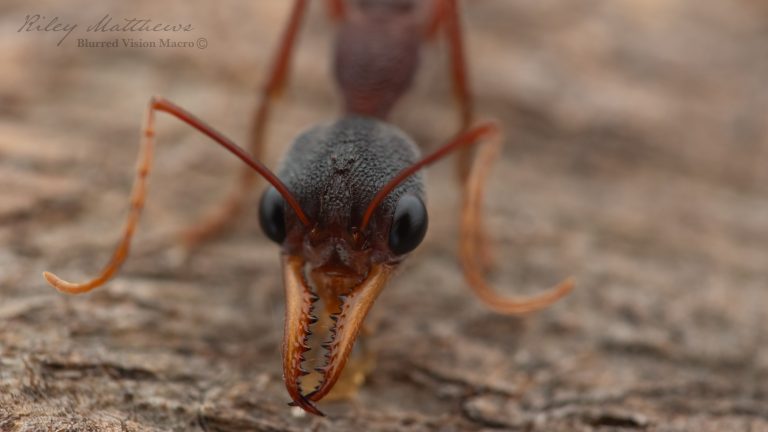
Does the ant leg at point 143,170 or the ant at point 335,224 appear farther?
the ant leg at point 143,170

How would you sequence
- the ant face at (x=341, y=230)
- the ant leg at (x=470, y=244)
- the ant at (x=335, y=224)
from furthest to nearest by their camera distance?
the ant leg at (x=470, y=244)
the ant face at (x=341, y=230)
the ant at (x=335, y=224)

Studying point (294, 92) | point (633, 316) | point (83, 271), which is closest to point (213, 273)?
point (83, 271)

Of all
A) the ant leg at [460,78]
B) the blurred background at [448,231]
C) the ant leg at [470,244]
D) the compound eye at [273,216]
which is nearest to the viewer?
the compound eye at [273,216]

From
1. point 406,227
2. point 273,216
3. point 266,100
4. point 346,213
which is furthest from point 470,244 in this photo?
point 266,100

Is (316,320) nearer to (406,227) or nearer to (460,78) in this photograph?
(406,227)

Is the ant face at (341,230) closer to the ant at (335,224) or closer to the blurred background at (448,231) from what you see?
the ant at (335,224)

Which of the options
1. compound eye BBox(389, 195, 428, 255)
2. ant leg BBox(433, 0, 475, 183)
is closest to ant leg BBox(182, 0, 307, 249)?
ant leg BBox(433, 0, 475, 183)

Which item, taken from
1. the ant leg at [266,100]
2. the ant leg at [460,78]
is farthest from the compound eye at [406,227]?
the ant leg at [266,100]

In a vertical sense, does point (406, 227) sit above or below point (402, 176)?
below
